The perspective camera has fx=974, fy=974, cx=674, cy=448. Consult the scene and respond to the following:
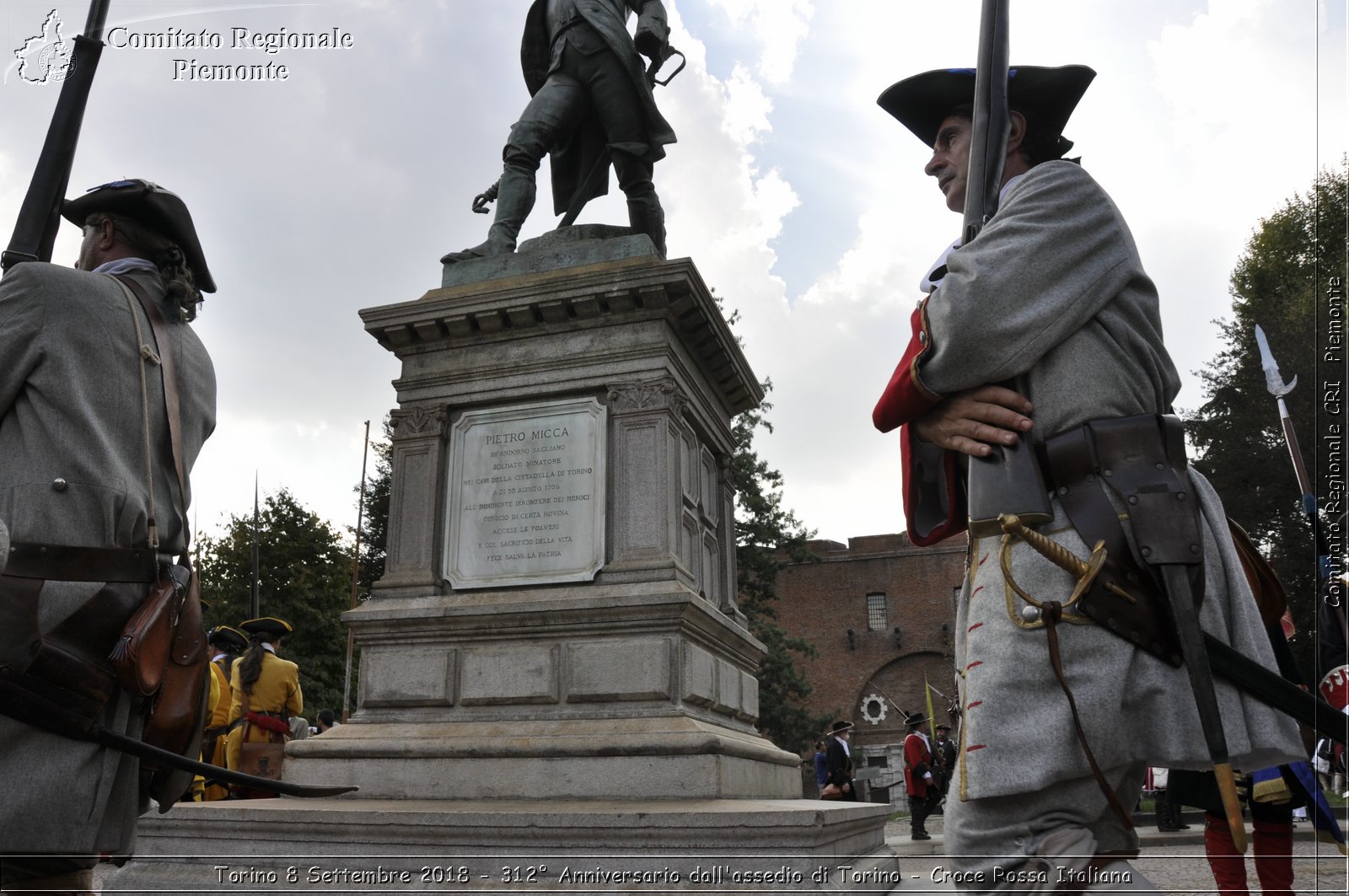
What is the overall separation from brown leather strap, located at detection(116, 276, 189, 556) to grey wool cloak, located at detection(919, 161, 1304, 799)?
2.14 metres

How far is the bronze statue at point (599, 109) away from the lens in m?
7.80

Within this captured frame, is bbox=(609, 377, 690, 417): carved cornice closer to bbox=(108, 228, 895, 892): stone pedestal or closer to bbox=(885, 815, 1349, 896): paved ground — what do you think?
bbox=(108, 228, 895, 892): stone pedestal

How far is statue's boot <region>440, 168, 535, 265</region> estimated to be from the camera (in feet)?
25.2

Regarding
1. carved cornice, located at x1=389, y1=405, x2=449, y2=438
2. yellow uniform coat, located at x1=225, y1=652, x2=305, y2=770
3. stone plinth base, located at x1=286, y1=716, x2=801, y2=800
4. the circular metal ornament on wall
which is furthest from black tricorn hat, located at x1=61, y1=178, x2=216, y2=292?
the circular metal ornament on wall

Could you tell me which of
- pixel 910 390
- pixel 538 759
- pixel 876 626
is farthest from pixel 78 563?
pixel 876 626

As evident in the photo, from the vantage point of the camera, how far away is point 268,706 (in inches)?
336

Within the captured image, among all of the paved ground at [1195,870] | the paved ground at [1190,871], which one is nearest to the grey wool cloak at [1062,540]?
the paved ground at [1190,871]

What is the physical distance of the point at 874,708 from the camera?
41.6 metres

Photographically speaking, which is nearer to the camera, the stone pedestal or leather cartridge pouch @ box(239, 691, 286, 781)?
the stone pedestal

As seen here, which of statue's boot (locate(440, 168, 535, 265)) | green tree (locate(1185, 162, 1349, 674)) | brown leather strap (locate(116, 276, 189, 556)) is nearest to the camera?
brown leather strap (locate(116, 276, 189, 556))

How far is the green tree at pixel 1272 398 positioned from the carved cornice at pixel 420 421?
17490 mm

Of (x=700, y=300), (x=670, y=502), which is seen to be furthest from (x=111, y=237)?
(x=700, y=300)

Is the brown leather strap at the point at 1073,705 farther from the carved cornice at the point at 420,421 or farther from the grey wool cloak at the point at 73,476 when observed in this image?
the carved cornice at the point at 420,421

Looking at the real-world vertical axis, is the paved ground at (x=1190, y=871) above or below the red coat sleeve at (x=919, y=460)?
below
